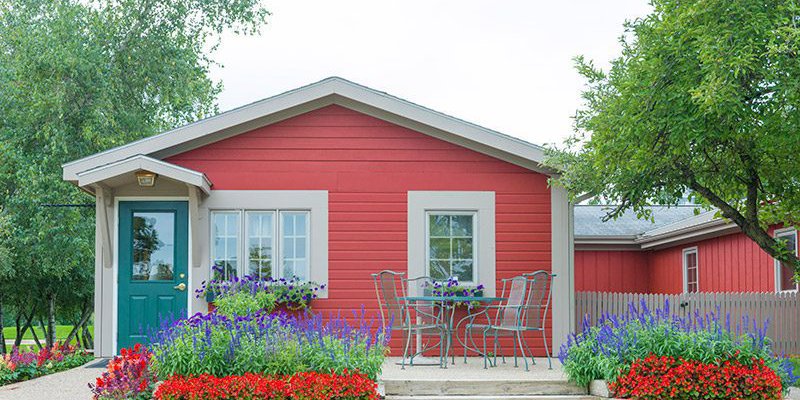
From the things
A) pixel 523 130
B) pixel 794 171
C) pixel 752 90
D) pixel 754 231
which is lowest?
pixel 754 231

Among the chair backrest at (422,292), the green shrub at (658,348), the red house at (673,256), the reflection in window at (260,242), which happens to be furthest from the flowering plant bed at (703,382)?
the red house at (673,256)

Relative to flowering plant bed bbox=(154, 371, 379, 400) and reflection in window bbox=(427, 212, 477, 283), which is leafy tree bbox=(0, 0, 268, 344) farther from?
flowering plant bed bbox=(154, 371, 379, 400)

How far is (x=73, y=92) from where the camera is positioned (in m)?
18.1

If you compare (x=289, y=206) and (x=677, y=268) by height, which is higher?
(x=289, y=206)

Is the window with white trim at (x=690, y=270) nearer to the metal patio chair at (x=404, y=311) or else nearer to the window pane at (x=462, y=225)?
the window pane at (x=462, y=225)

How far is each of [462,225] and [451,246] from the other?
317 mm

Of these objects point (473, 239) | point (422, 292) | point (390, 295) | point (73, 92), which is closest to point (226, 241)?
point (390, 295)

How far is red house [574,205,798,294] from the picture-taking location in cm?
1500

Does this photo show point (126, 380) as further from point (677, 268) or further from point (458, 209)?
point (677, 268)

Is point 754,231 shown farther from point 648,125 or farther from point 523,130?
point 523,130

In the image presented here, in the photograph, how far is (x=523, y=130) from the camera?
1441 inches

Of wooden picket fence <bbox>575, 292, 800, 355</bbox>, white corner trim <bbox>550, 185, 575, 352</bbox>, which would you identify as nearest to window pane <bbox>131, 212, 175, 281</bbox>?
white corner trim <bbox>550, 185, 575, 352</bbox>

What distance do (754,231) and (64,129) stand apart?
12732 millimetres

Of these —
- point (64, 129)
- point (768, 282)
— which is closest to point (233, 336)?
point (768, 282)
